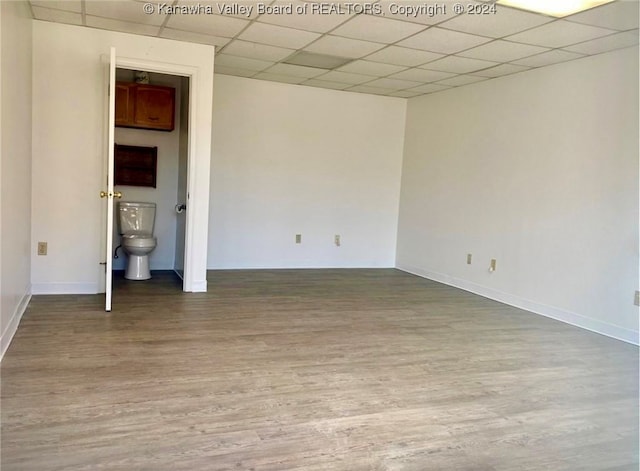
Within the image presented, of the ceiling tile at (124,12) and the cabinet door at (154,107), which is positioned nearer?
the ceiling tile at (124,12)

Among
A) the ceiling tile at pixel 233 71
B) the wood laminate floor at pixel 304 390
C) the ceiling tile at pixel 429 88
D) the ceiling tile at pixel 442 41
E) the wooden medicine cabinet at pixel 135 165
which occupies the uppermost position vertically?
the ceiling tile at pixel 429 88

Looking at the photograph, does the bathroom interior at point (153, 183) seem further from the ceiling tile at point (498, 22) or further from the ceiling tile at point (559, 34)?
the ceiling tile at point (559, 34)

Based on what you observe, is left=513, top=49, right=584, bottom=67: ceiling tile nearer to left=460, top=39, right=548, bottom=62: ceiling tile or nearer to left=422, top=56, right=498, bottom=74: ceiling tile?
left=460, top=39, right=548, bottom=62: ceiling tile

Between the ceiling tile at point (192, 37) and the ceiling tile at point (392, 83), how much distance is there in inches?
77.2

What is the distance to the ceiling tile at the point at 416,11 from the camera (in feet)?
10.6

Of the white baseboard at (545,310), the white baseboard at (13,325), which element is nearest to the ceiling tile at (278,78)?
the white baseboard at (545,310)

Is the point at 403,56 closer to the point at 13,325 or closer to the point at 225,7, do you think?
the point at 225,7

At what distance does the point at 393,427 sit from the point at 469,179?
3.78 meters

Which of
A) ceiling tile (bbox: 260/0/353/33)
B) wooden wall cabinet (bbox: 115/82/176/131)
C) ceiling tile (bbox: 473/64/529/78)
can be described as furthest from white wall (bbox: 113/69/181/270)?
ceiling tile (bbox: 473/64/529/78)

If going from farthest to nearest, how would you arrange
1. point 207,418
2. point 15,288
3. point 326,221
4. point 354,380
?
1. point 326,221
2. point 15,288
3. point 354,380
4. point 207,418

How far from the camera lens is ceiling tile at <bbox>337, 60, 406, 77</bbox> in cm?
486

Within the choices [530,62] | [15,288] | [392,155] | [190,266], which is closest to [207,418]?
[15,288]

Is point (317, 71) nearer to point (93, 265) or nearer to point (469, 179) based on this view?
point (469, 179)

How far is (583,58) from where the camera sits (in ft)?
13.7
